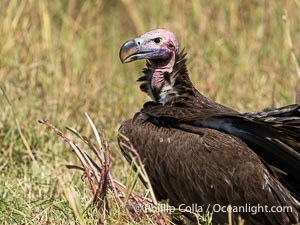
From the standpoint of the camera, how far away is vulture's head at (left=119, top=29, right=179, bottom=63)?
5688mm

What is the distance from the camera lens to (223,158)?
4816 millimetres

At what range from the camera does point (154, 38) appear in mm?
5750

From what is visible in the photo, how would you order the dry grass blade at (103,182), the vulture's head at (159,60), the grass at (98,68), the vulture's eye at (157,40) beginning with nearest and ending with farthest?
the dry grass blade at (103,182) < the vulture's head at (159,60) < the vulture's eye at (157,40) < the grass at (98,68)

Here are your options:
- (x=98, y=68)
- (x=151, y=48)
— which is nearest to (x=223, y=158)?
(x=151, y=48)

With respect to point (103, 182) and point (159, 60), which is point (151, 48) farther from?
point (103, 182)

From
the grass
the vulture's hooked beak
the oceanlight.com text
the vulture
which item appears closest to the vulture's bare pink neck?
the vulture's hooked beak

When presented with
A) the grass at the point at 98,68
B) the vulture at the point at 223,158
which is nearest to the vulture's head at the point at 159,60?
the vulture at the point at 223,158

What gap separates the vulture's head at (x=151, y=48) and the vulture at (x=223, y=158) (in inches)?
18.9

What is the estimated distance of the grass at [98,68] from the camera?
257 inches

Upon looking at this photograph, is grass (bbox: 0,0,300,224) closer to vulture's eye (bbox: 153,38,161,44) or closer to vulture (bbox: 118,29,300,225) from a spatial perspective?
vulture (bbox: 118,29,300,225)

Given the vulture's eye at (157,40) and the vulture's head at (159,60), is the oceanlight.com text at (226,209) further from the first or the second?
the vulture's eye at (157,40)

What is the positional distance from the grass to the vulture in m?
0.62

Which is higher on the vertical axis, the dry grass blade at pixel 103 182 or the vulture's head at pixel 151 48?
the vulture's head at pixel 151 48

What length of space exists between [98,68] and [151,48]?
10.3 feet
